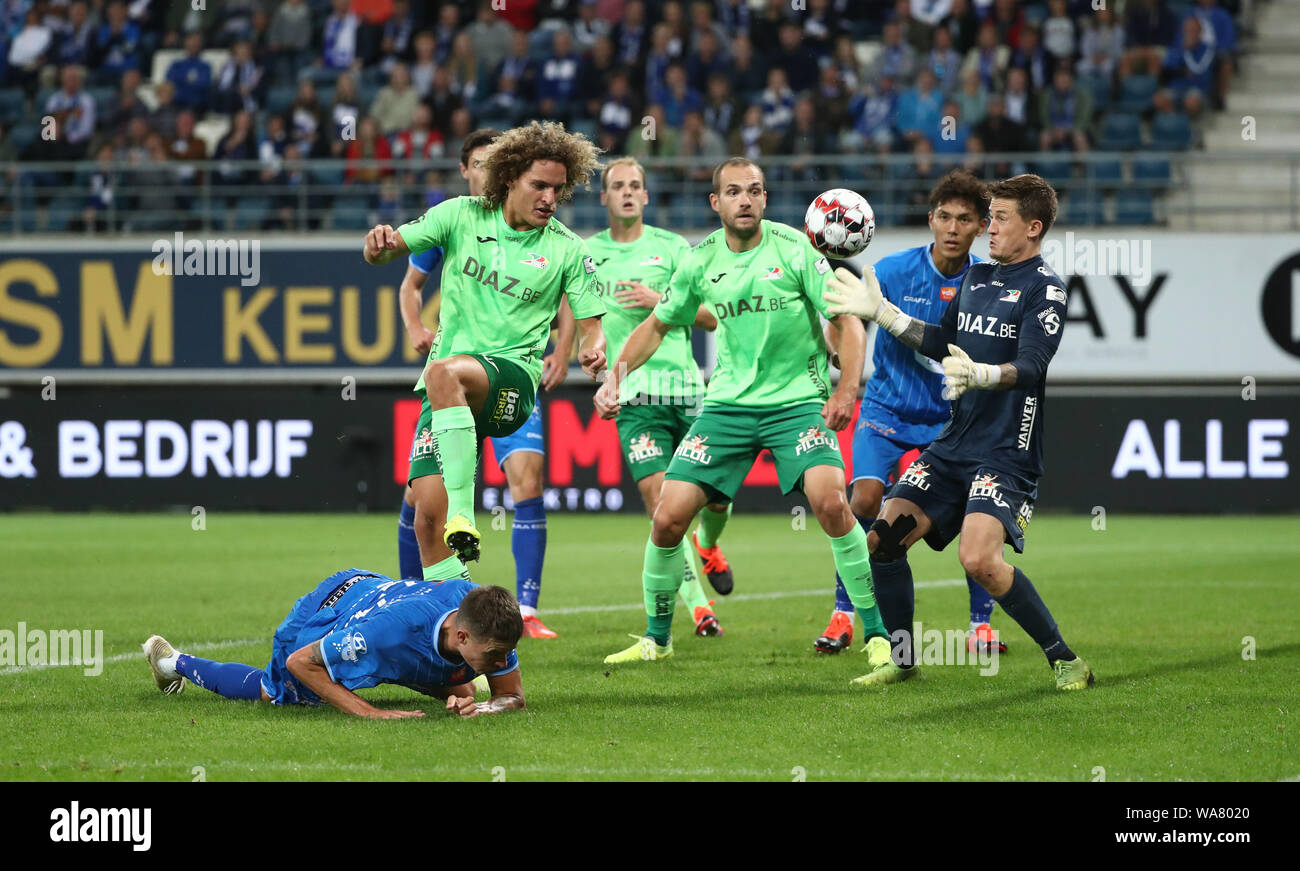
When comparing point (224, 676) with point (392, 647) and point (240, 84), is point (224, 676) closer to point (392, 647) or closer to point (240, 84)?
point (392, 647)

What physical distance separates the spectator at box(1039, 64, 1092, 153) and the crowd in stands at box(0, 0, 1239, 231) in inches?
1.2

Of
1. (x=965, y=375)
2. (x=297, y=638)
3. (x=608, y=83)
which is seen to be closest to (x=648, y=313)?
(x=965, y=375)

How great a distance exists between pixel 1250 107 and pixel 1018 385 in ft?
52.8

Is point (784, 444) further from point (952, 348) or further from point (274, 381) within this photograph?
point (274, 381)

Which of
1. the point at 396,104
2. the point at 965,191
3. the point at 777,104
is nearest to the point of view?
the point at 965,191

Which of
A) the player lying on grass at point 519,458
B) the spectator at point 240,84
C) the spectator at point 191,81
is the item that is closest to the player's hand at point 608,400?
the player lying on grass at point 519,458

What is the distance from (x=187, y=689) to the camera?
264 inches

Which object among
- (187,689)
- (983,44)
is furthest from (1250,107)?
(187,689)

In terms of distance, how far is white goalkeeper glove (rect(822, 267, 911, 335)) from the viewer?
21.4ft

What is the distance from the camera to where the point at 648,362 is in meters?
9.20

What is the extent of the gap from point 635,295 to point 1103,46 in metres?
12.8

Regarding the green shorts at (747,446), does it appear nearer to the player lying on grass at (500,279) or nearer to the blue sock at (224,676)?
the player lying on grass at (500,279)

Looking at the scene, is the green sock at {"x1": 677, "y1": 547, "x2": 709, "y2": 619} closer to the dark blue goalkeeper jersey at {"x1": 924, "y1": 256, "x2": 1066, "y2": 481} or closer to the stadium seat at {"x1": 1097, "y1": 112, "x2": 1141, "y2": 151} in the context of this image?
the dark blue goalkeeper jersey at {"x1": 924, "y1": 256, "x2": 1066, "y2": 481}

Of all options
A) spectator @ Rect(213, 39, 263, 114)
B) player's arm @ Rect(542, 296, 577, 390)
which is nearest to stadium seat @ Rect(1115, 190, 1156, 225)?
spectator @ Rect(213, 39, 263, 114)
